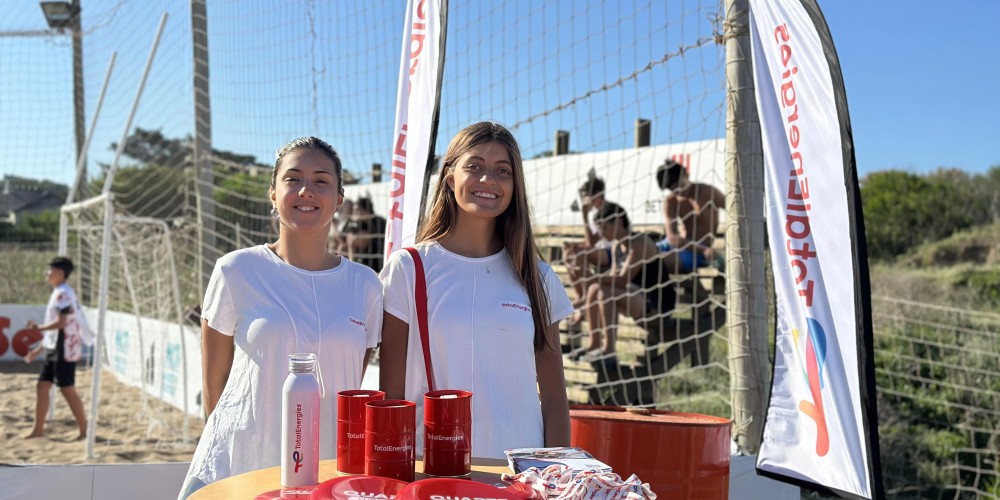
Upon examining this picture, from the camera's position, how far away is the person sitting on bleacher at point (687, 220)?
255 inches

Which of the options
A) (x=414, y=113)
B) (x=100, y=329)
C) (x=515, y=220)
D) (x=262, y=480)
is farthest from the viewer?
(x=100, y=329)

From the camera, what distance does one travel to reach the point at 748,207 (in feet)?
11.2

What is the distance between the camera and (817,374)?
9.07ft

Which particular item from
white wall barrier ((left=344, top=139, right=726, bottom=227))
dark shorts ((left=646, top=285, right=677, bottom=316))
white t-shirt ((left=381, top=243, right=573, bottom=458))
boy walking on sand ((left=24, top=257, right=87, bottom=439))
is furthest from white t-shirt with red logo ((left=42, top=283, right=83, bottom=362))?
white t-shirt ((left=381, top=243, right=573, bottom=458))

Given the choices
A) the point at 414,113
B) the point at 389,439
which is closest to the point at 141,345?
the point at 414,113

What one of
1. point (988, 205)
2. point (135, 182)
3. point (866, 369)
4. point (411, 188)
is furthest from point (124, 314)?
point (988, 205)

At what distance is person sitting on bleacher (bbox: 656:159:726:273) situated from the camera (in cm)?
647

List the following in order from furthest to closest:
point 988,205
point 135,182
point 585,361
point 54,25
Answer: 1. point 988,205
2. point 135,182
3. point 54,25
4. point 585,361

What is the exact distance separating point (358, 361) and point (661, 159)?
7233 millimetres

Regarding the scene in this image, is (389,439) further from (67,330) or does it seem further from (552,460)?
(67,330)

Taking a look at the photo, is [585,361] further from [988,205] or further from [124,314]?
[988,205]

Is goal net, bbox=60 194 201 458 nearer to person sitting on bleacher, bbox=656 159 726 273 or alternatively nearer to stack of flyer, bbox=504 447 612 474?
person sitting on bleacher, bbox=656 159 726 273

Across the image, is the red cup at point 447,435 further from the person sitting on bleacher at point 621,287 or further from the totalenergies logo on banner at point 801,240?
the person sitting on bleacher at point 621,287

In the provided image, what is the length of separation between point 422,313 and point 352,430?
57 centimetres
